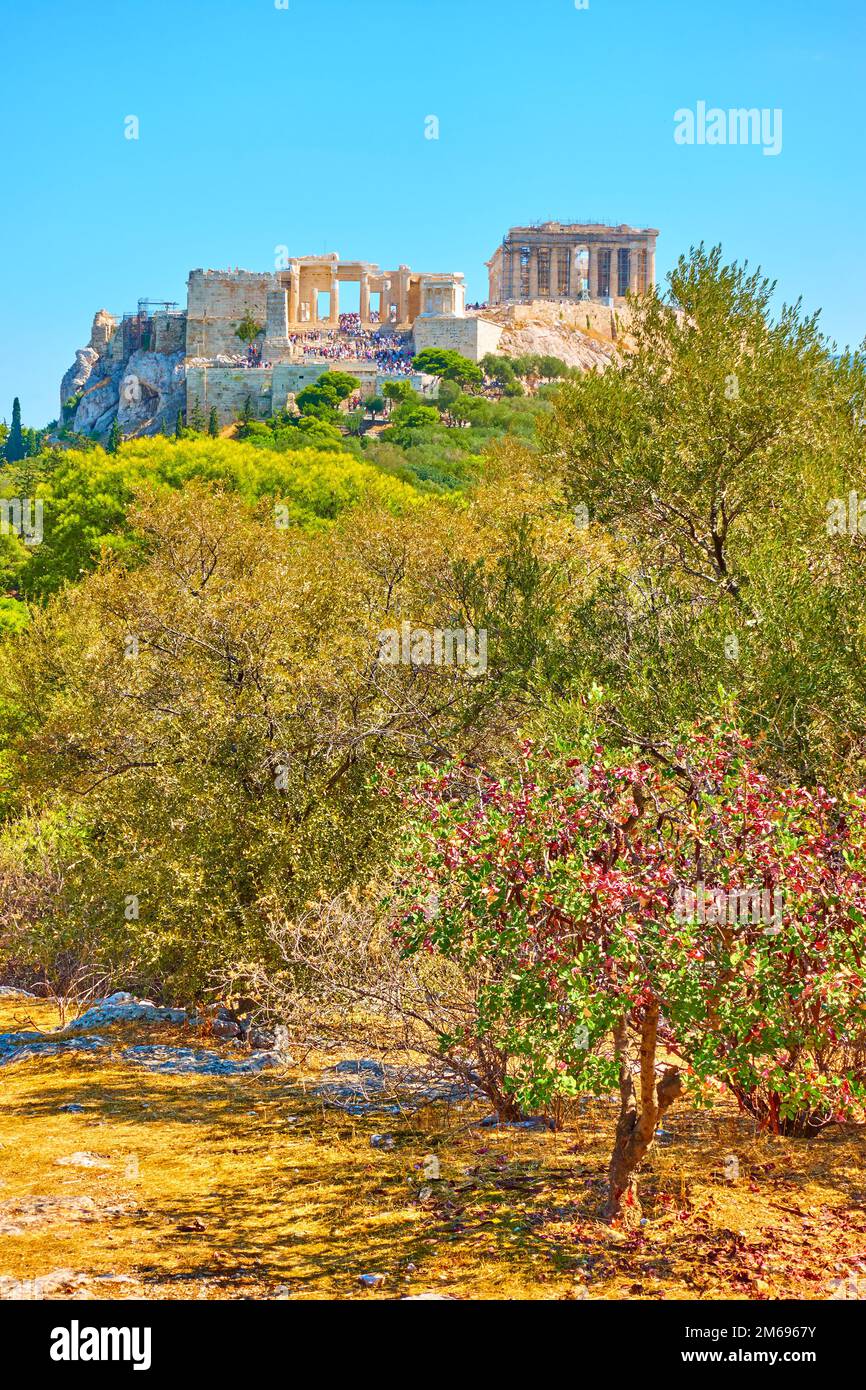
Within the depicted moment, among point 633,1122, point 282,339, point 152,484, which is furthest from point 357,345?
point 633,1122

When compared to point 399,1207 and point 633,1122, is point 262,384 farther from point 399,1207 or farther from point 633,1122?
point 633,1122

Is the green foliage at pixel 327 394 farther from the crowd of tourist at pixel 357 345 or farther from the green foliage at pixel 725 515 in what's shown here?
the green foliage at pixel 725 515

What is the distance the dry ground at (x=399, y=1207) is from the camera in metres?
6.68

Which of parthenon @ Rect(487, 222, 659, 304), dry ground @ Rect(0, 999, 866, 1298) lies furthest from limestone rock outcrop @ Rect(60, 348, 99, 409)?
dry ground @ Rect(0, 999, 866, 1298)

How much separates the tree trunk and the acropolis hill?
92942mm

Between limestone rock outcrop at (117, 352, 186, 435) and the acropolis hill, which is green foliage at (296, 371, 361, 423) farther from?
limestone rock outcrop at (117, 352, 186, 435)

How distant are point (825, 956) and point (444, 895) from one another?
197 centimetres

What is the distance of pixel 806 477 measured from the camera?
11.4m

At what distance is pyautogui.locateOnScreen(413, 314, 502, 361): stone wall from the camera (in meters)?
108

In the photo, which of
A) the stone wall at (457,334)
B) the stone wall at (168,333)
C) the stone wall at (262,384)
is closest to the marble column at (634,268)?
the stone wall at (457,334)

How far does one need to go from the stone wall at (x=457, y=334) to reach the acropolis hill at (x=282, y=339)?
0.27 ft

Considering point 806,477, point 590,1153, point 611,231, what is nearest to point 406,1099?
point 590,1153

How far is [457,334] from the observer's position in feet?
356

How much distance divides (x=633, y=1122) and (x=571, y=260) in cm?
15048
